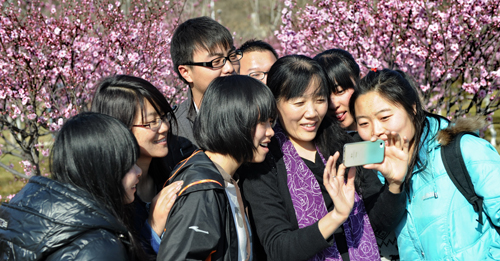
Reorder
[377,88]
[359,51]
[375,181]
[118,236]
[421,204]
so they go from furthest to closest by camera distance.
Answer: [359,51] → [375,181] → [377,88] → [421,204] → [118,236]

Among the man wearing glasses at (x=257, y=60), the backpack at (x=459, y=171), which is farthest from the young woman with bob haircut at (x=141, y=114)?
the backpack at (x=459, y=171)

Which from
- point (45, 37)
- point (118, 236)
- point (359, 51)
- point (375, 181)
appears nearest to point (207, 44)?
point (375, 181)

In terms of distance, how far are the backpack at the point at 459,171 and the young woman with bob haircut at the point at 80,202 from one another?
141 centimetres

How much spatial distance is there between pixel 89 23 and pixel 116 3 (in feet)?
1.30

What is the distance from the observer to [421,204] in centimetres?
197

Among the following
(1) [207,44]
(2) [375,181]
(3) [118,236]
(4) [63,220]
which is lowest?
(2) [375,181]

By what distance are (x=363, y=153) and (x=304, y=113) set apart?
0.41m

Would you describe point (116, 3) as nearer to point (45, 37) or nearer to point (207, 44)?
point (45, 37)

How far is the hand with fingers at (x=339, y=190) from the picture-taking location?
1.81m

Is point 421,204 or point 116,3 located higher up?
point 116,3

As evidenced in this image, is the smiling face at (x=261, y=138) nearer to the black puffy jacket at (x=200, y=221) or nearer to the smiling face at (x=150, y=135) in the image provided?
the black puffy jacket at (x=200, y=221)

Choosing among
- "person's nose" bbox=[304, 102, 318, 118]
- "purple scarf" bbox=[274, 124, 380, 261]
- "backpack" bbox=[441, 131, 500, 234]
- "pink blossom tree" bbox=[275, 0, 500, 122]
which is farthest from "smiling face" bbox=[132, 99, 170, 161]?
"pink blossom tree" bbox=[275, 0, 500, 122]

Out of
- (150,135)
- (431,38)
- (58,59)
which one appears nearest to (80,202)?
(150,135)

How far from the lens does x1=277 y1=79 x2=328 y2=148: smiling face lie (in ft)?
7.09
